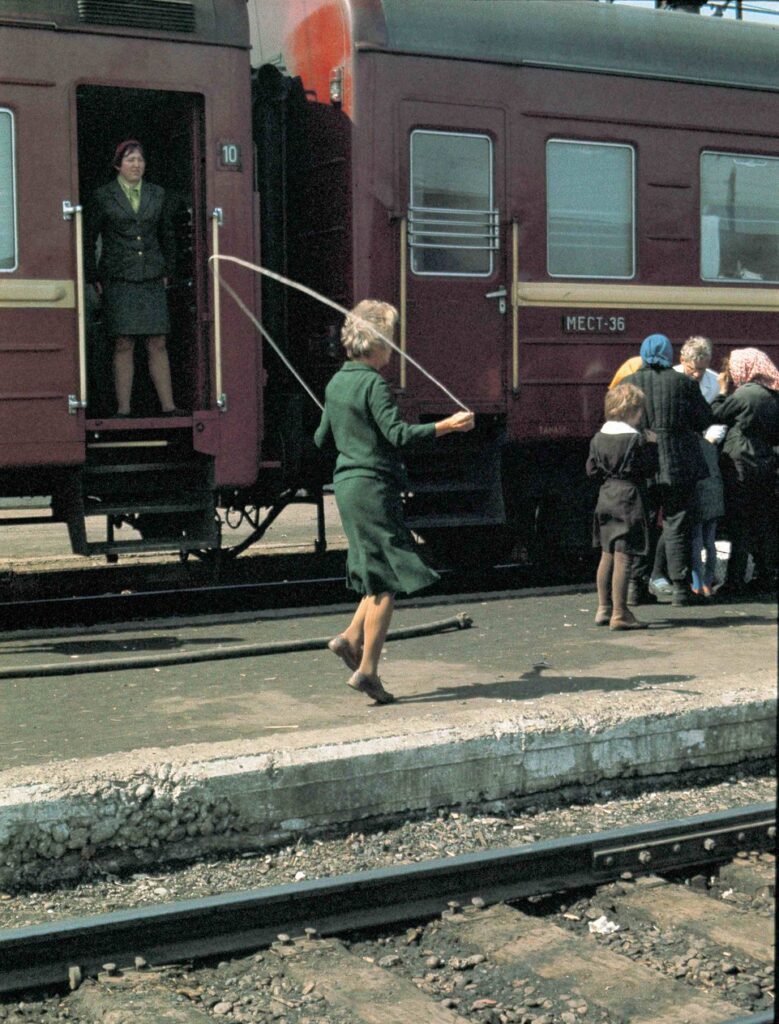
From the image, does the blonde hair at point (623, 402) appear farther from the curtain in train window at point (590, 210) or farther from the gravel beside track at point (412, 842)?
the gravel beside track at point (412, 842)

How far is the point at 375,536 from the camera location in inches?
252

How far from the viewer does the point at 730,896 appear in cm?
470

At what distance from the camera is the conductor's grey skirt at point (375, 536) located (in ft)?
20.9

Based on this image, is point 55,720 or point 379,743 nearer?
point 379,743

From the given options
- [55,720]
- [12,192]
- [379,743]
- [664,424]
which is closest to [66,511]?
[12,192]

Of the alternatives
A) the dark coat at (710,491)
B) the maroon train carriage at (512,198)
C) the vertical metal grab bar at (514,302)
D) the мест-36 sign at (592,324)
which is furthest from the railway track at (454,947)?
the мест-36 sign at (592,324)

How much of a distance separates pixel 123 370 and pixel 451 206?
8.21 ft

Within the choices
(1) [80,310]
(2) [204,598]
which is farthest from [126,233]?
(2) [204,598]

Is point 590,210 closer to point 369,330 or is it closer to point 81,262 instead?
point 81,262

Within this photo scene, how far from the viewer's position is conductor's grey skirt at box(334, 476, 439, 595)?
6355 mm

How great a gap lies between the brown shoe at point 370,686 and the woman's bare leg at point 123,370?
3571mm

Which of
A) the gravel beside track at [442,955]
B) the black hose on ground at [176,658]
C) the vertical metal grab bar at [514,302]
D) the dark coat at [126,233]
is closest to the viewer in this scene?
the gravel beside track at [442,955]

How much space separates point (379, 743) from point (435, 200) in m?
5.63

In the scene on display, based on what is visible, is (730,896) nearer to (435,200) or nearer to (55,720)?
(55,720)
